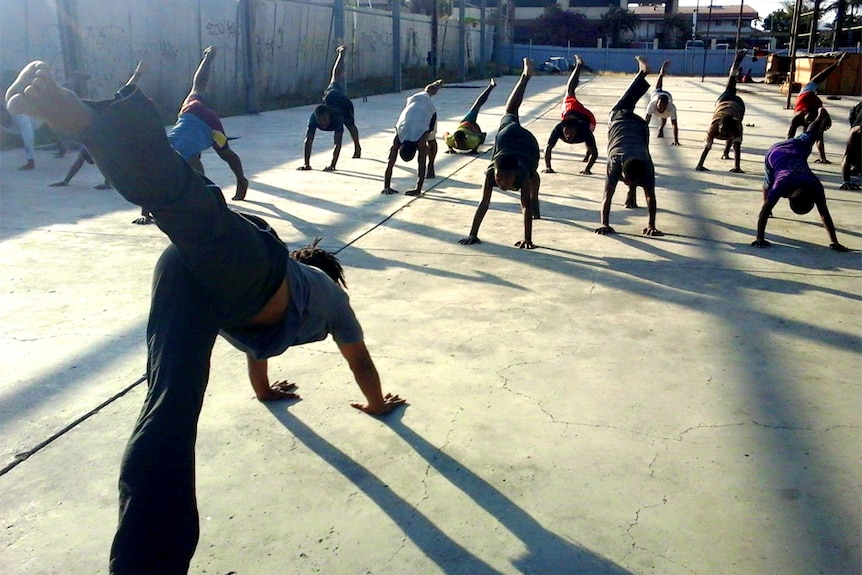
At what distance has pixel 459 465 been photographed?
127 inches

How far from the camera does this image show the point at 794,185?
20.6ft

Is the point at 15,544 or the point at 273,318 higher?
the point at 273,318

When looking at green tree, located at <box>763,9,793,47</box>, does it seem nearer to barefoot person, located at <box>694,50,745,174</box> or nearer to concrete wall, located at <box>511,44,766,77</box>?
concrete wall, located at <box>511,44,766,77</box>

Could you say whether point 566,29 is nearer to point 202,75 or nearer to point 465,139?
point 465,139

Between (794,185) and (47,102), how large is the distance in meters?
5.73

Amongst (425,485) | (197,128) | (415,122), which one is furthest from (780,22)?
(425,485)

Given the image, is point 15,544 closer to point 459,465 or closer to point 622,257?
point 459,465

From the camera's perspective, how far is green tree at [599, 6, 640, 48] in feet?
192

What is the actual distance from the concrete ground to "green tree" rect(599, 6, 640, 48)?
182 feet

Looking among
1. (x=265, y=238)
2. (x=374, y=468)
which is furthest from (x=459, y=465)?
(x=265, y=238)

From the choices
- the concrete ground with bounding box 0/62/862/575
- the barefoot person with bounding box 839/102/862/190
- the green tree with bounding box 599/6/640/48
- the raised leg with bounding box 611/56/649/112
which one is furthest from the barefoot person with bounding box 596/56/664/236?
the green tree with bounding box 599/6/640/48

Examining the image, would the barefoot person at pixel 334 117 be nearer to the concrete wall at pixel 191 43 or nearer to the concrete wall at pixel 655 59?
the concrete wall at pixel 191 43

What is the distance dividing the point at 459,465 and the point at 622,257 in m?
3.56

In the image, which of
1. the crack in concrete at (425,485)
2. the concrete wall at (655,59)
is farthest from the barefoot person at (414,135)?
the concrete wall at (655,59)
